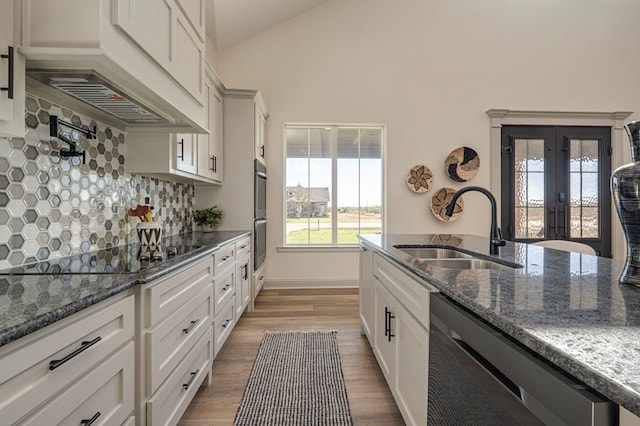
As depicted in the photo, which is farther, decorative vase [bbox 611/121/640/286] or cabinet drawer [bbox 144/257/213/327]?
cabinet drawer [bbox 144/257/213/327]

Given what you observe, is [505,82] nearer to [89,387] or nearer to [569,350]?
[569,350]

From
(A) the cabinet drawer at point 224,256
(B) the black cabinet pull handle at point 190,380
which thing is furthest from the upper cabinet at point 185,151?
(B) the black cabinet pull handle at point 190,380

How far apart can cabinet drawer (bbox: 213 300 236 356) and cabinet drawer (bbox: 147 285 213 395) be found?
20cm

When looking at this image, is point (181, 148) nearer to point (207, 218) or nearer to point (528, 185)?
point (207, 218)

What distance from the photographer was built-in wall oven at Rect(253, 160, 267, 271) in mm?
3617

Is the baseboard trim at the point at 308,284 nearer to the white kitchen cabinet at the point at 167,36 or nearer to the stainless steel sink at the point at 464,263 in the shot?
the stainless steel sink at the point at 464,263

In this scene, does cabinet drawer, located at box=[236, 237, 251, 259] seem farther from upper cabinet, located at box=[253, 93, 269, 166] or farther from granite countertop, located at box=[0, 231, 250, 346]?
granite countertop, located at box=[0, 231, 250, 346]

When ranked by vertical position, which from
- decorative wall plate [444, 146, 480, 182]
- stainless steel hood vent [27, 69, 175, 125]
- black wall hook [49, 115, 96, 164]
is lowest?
black wall hook [49, 115, 96, 164]

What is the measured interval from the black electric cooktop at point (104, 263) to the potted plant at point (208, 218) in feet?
4.84

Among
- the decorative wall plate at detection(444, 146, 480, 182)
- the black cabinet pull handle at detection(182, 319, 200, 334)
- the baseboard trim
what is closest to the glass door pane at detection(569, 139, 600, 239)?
the decorative wall plate at detection(444, 146, 480, 182)

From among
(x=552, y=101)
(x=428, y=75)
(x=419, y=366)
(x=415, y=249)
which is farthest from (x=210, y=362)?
(x=552, y=101)

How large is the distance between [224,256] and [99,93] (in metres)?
1.30

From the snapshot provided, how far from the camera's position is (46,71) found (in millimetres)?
1254

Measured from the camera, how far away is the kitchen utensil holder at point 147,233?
183 cm
